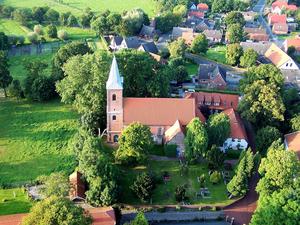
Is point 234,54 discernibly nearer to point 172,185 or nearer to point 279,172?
point 172,185

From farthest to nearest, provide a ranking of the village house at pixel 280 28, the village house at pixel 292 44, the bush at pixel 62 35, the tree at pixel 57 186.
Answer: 1. the village house at pixel 280 28
2. the bush at pixel 62 35
3. the village house at pixel 292 44
4. the tree at pixel 57 186

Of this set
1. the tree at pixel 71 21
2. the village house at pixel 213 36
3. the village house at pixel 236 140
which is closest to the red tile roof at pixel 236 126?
the village house at pixel 236 140

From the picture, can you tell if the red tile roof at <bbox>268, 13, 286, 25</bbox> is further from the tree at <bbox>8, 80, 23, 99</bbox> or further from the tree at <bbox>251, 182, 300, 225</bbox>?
the tree at <bbox>251, 182, 300, 225</bbox>

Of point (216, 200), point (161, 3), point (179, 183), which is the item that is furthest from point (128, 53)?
point (161, 3)

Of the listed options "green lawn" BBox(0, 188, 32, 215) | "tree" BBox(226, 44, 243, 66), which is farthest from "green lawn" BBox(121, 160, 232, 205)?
"tree" BBox(226, 44, 243, 66)

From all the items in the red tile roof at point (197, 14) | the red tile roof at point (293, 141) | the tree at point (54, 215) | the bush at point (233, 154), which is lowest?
the bush at point (233, 154)

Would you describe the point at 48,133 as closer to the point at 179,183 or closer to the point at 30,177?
the point at 30,177

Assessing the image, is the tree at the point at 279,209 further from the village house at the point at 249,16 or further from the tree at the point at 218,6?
the tree at the point at 218,6

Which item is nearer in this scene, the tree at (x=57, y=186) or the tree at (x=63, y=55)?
the tree at (x=57, y=186)
